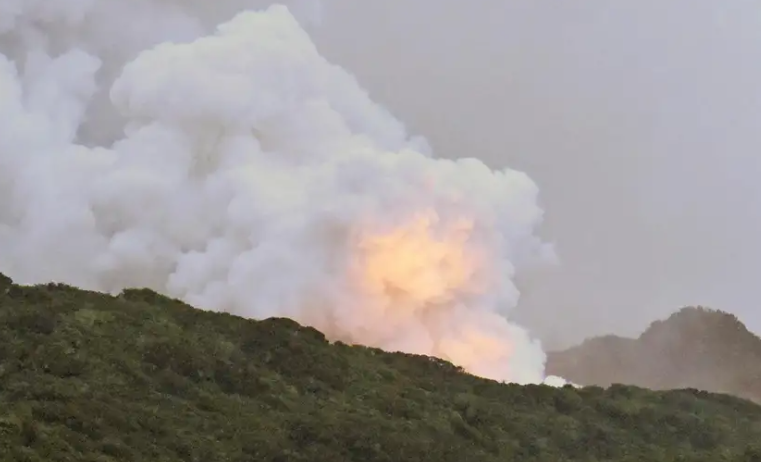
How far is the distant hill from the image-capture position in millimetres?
125375

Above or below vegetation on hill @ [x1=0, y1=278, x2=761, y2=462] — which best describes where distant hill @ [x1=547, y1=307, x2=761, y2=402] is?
above

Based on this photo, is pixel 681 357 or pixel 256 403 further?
pixel 681 357

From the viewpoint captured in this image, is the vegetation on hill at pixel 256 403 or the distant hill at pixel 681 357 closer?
the vegetation on hill at pixel 256 403

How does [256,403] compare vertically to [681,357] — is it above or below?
below

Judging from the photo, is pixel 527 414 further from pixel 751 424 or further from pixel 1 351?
pixel 1 351

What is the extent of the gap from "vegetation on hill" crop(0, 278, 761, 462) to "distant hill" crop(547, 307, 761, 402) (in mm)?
90950

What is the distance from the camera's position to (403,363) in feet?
126

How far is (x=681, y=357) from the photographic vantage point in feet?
448

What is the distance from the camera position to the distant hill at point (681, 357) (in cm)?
12538

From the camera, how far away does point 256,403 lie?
1048 inches

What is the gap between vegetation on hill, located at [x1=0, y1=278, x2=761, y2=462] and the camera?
2089 centimetres

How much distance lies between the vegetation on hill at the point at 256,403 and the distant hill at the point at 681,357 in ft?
298

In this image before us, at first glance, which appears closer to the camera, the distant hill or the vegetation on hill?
the vegetation on hill

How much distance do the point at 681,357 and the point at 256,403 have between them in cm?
12453
